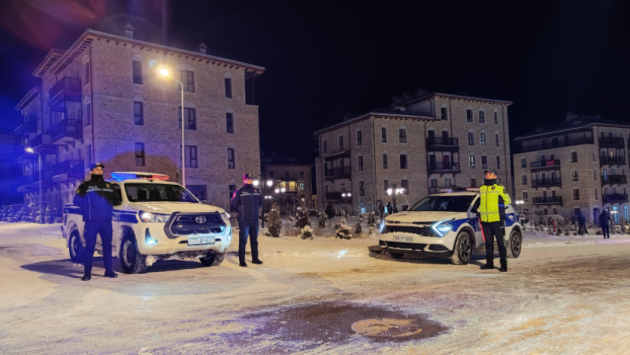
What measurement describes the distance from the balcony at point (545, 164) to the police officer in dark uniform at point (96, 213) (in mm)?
62419

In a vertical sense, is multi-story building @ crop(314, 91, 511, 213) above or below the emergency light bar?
above

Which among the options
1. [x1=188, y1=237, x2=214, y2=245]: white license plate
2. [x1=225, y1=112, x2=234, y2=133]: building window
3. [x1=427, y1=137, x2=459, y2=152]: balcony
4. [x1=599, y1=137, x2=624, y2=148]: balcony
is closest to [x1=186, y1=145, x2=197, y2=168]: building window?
[x1=225, y1=112, x2=234, y2=133]: building window

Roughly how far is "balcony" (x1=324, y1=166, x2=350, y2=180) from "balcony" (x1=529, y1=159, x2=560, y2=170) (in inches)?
1123

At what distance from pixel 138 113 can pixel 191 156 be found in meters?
4.91

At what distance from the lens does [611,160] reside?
194 ft

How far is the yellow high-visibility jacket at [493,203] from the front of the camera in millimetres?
9344

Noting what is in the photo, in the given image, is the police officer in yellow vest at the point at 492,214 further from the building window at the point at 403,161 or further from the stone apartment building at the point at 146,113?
the building window at the point at 403,161

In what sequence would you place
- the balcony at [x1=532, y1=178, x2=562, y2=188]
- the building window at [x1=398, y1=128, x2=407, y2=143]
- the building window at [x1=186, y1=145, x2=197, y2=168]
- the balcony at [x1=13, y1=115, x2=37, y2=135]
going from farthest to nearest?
the balcony at [x1=532, y1=178, x2=562, y2=188] < the building window at [x1=398, y1=128, x2=407, y2=143] < the balcony at [x1=13, y1=115, x2=37, y2=135] < the building window at [x1=186, y1=145, x2=197, y2=168]

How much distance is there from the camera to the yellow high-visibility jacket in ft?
30.7

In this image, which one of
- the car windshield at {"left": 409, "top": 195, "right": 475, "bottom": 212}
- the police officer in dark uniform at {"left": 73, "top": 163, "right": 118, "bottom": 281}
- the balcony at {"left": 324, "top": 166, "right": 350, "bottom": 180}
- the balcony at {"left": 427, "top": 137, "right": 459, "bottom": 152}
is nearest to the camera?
the police officer in dark uniform at {"left": 73, "top": 163, "right": 118, "bottom": 281}

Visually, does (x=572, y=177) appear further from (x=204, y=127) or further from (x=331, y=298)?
(x=331, y=298)

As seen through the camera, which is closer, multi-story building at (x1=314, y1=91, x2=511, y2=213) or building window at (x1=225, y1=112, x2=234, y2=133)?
building window at (x1=225, y1=112, x2=234, y2=133)

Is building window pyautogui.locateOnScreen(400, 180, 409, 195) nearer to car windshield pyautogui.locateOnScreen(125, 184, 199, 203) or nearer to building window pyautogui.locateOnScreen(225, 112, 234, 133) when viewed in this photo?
building window pyautogui.locateOnScreen(225, 112, 234, 133)

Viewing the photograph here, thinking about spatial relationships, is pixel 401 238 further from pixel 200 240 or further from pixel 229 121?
pixel 229 121
